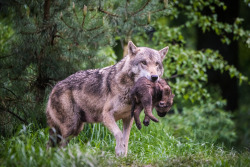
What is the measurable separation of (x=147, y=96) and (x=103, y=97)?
1.37 metres

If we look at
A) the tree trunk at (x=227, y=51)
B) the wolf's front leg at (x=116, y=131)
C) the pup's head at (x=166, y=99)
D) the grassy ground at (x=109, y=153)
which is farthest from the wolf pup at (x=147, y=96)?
the tree trunk at (x=227, y=51)

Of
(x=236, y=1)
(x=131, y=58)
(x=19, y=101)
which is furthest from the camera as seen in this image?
(x=236, y=1)

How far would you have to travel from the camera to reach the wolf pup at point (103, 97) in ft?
19.1

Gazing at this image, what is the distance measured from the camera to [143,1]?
23.3 ft

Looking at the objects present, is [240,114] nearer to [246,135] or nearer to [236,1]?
[246,135]

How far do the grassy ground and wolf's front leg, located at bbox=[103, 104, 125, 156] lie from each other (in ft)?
0.60

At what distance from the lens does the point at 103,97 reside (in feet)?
20.1

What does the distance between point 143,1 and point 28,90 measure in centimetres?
302

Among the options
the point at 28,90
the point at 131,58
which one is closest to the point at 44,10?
the point at 28,90

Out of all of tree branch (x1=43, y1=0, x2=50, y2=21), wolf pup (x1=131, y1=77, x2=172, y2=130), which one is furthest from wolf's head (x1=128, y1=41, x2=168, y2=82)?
tree branch (x1=43, y1=0, x2=50, y2=21)

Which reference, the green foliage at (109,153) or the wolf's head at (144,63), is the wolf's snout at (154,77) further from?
the green foliage at (109,153)

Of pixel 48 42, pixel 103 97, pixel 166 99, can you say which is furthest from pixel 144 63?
pixel 48 42

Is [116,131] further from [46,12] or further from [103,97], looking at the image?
[46,12]

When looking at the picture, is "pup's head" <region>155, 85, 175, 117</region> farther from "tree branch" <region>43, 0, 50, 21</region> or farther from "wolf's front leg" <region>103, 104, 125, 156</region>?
"tree branch" <region>43, 0, 50, 21</region>
